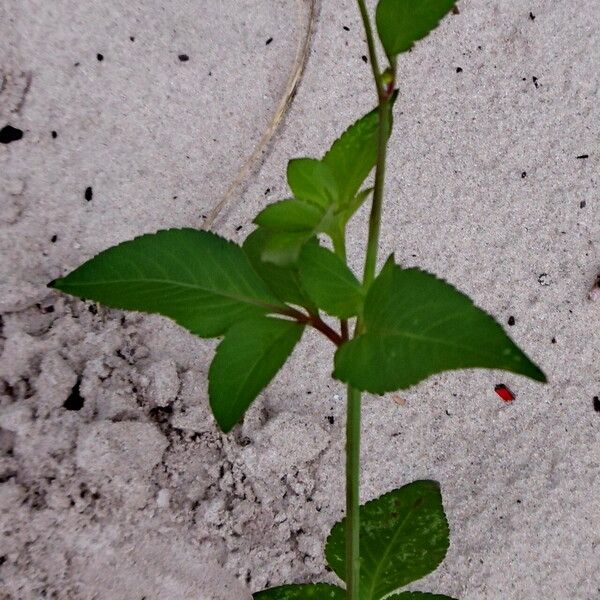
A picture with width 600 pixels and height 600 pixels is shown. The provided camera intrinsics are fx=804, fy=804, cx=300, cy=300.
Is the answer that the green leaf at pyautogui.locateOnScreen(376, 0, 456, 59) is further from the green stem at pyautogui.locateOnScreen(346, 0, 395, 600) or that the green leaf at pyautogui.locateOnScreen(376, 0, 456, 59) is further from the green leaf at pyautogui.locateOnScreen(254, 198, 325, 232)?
the green leaf at pyautogui.locateOnScreen(254, 198, 325, 232)

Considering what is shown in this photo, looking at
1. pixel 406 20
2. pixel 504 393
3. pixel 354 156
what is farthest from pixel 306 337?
pixel 406 20

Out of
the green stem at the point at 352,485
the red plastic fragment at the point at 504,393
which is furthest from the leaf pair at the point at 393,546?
the red plastic fragment at the point at 504,393

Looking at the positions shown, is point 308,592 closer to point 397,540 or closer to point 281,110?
point 397,540

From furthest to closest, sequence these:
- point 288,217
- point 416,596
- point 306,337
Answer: point 306,337
point 416,596
point 288,217

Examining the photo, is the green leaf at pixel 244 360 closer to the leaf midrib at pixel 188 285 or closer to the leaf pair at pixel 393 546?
the leaf midrib at pixel 188 285

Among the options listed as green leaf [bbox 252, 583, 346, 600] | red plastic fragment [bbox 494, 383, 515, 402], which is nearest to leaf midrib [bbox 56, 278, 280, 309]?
green leaf [bbox 252, 583, 346, 600]

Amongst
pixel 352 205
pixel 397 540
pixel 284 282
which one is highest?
pixel 352 205
